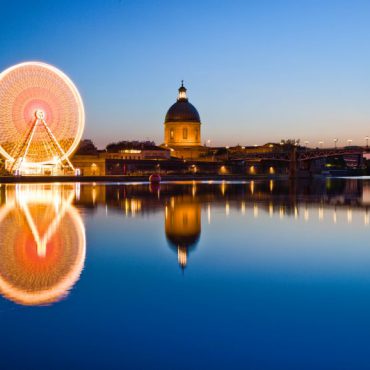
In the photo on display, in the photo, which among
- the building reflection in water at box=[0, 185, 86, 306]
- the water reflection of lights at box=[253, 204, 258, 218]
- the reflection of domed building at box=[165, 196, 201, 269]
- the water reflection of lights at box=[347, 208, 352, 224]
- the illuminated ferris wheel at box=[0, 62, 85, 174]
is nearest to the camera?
the building reflection in water at box=[0, 185, 86, 306]

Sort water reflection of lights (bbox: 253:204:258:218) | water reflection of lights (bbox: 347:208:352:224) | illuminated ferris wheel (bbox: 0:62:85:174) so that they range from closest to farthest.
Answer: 1. water reflection of lights (bbox: 347:208:352:224)
2. water reflection of lights (bbox: 253:204:258:218)
3. illuminated ferris wheel (bbox: 0:62:85:174)

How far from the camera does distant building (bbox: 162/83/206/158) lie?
421 feet

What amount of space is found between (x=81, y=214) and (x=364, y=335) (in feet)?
62.0

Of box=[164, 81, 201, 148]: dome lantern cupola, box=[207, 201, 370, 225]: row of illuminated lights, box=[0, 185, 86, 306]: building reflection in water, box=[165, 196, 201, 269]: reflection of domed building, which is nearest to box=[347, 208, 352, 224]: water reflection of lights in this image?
box=[207, 201, 370, 225]: row of illuminated lights

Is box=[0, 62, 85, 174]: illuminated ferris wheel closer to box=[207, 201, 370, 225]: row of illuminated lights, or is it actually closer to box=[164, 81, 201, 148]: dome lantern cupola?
box=[207, 201, 370, 225]: row of illuminated lights

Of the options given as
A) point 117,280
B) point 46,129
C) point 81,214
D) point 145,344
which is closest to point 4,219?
point 81,214

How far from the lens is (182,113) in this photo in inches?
5084

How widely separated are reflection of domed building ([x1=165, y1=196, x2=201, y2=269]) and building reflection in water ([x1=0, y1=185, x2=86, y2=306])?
2.51m

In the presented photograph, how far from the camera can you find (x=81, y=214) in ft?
86.0

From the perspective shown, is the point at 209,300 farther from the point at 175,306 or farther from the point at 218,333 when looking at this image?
the point at 218,333

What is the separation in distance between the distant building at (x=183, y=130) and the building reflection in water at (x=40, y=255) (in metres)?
103

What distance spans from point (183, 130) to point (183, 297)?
118823mm

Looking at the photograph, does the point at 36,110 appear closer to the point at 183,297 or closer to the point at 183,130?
the point at 183,297

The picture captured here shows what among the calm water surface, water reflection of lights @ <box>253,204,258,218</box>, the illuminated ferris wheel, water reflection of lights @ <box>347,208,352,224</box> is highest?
the illuminated ferris wheel
